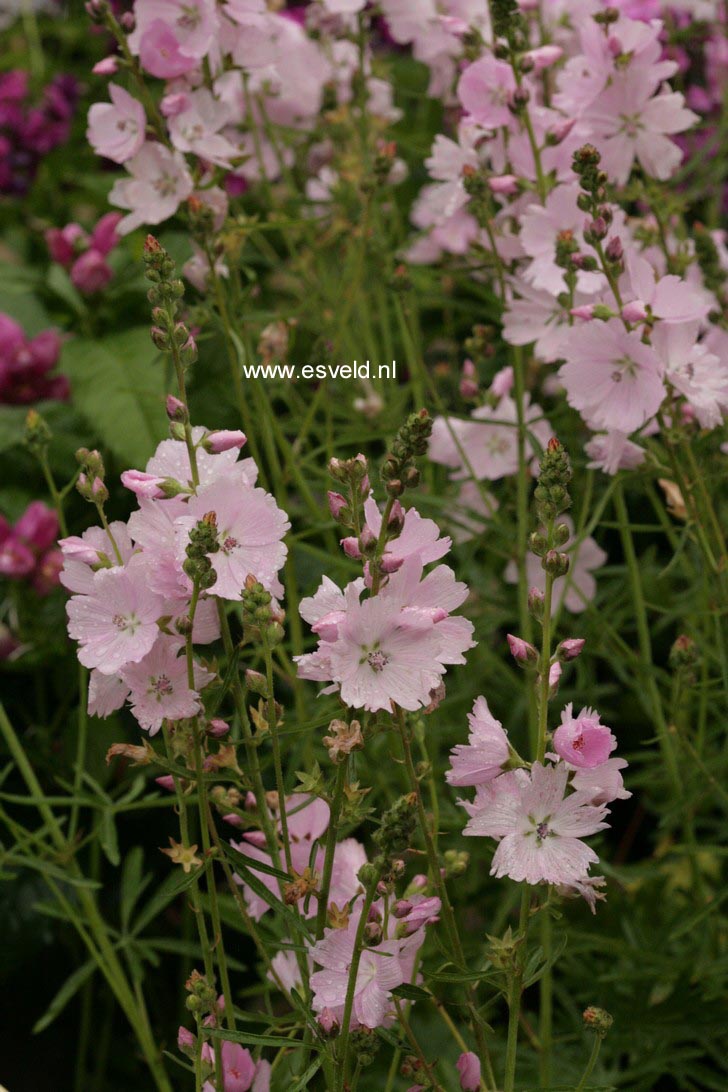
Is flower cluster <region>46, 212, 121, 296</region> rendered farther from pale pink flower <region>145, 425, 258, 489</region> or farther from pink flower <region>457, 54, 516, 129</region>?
pale pink flower <region>145, 425, 258, 489</region>

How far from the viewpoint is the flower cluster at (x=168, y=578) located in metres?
0.79

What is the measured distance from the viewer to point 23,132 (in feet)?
8.25

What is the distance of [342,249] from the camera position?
2.16m

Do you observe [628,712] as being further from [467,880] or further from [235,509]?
[235,509]

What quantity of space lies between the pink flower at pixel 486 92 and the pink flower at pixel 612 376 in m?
0.34

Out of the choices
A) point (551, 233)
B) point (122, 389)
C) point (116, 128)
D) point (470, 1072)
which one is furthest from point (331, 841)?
point (122, 389)

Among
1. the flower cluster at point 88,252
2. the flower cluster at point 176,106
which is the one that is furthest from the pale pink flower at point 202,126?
the flower cluster at point 88,252

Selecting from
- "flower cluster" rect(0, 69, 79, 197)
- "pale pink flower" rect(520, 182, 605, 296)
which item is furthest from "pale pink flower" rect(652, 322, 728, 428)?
"flower cluster" rect(0, 69, 79, 197)

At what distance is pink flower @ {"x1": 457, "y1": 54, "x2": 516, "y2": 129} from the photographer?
1324mm

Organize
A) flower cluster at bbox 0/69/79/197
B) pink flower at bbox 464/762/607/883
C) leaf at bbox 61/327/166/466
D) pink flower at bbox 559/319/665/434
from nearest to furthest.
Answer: pink flower at bbox 464/762/607/883, pink flower at bbox 559/319/665/434, leaf at bbox 61/327/166/466, flower cluster at bbox 0/69/79/197

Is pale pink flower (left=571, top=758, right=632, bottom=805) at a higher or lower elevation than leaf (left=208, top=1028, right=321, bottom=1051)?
higher

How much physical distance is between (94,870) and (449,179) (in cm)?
87

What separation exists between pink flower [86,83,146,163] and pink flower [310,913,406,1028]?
0.83m

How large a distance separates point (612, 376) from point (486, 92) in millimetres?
406
